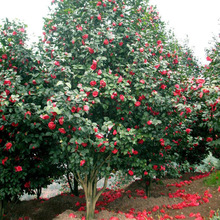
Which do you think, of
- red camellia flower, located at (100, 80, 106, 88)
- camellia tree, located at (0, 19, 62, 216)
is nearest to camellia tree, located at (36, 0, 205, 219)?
red camellia flower, located at (100, 80, 106, 88)

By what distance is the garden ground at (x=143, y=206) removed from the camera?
530 centimetres

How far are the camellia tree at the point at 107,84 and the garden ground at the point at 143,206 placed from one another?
90 centimetres

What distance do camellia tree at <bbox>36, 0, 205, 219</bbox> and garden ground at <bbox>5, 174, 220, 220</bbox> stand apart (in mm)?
901

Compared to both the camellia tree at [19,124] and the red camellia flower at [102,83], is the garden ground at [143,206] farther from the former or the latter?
the red camellia flower at [102,83]

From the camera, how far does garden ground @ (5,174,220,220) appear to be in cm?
530

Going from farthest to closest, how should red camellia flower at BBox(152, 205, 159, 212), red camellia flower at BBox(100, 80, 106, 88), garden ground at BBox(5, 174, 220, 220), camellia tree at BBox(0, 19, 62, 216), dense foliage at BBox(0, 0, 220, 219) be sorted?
red camellia flower at BBox(152, 205, 159, 212), garden ground at BBox(5, 174, 220, 220), camellia tree at BBox(0, 19, 62, 216), dense foliage at BBox(0, 0, 220, 219), red camellia flower at BBox(100, 80, 106, 88)

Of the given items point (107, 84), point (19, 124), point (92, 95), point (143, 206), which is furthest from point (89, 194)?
point (107, 84)

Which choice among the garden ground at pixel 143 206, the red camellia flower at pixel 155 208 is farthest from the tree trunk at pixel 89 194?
the red camellia flower at pixel 155 208

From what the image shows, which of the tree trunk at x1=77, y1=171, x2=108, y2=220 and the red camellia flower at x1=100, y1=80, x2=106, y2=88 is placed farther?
the tree trunk at x1=77, y1=171, x2=108, y2=220

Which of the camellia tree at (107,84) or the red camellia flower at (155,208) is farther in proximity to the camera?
the red camellia flower at (155,208)

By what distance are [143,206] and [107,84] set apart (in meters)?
3.58

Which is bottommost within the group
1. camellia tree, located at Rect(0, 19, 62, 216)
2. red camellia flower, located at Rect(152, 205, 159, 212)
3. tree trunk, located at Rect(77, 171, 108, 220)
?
red camellia flower, located at Rect(152, 205, 159, 212)

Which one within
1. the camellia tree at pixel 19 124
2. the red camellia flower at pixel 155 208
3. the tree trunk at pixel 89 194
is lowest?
the red camellia flower at pixel 155 208

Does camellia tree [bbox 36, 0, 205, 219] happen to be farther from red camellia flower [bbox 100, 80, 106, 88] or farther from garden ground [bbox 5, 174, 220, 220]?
garden ground [bbox 5, 174, 220, 220]
